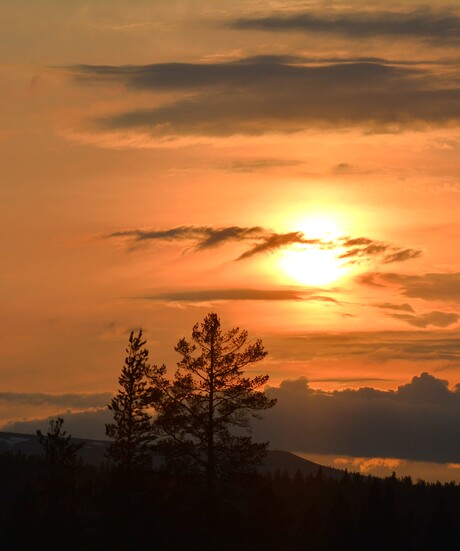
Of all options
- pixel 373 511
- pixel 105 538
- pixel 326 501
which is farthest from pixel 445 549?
pixel 105 538

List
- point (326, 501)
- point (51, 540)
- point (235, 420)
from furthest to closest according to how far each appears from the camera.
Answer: point (326, 501)
point (51, 540)
point (235, 420)

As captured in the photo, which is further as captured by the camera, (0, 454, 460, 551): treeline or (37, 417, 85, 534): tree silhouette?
(37, 417, 85, 534): tree silhouette

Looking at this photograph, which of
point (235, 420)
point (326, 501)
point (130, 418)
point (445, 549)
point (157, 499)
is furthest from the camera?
point (326, 501)

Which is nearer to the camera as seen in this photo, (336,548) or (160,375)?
(160,375)

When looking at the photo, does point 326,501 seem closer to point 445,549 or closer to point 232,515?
point 445,549

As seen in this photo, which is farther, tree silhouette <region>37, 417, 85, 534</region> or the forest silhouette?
tree silhouette <region>37, 417, 85, 534</region>

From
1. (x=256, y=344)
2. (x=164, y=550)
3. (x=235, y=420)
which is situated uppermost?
(x=256, y=344)

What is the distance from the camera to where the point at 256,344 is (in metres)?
66.8

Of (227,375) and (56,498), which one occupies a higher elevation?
(227,375)

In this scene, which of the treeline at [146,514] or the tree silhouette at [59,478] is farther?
the tree silhouette at [59,478]

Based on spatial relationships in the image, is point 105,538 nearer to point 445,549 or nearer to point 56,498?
point 56,498

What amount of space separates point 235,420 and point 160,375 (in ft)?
16.3

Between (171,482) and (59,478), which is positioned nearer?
(171,482)

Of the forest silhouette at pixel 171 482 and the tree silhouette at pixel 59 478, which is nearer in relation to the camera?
the forest silhouette at pixel 171 482
